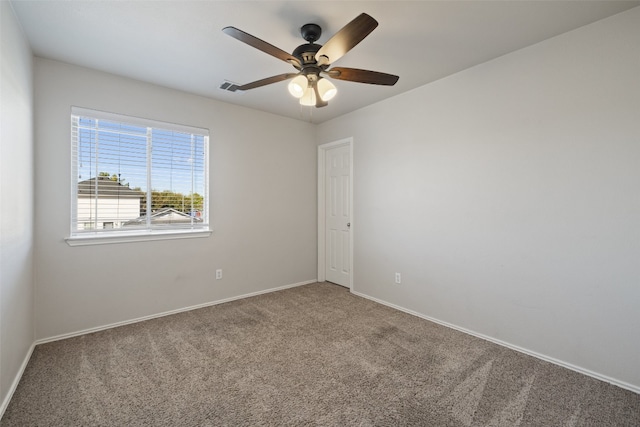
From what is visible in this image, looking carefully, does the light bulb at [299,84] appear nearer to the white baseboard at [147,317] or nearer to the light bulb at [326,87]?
the light bulb at [326,87]

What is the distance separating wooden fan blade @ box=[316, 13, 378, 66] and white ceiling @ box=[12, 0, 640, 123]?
351mm

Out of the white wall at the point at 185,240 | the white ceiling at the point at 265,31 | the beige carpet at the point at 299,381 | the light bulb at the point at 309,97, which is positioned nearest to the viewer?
the beige carpet at the point at 299,381

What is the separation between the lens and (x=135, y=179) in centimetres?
306

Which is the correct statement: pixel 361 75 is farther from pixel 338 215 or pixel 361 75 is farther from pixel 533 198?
pixel 338 215

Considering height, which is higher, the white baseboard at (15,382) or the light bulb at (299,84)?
the light bulb at (299,84)

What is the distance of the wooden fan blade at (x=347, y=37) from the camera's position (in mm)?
1478

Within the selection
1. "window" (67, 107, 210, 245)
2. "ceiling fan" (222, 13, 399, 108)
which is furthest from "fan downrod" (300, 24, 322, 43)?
"window" (67, 107, 210, 245)

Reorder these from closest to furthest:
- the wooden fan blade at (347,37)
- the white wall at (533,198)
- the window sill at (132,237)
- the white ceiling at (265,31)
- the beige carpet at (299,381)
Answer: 1. the wooden fan blade at (347,37)
2. the beige carpet at (299,381)
3. the white ceiling at (265,31)
4. the white wall at (533,198)
5. the window sill at (132,237)

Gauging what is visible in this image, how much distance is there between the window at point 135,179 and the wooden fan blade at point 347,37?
7.18 feet

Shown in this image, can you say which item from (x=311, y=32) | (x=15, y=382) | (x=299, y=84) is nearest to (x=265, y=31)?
(x=311, y=32)

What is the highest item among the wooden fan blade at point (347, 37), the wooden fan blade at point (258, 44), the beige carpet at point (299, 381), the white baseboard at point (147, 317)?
the wooden fan blade at point (258, 44)

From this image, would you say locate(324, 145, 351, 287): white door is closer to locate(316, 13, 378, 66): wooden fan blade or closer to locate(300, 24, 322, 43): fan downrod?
locate(300, 24, 322, 43): fan downrod

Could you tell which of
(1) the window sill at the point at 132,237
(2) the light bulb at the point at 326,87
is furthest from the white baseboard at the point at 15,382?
(2) the light bulb at the point at 326,87

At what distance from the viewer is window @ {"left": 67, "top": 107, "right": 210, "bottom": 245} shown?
278 cm
